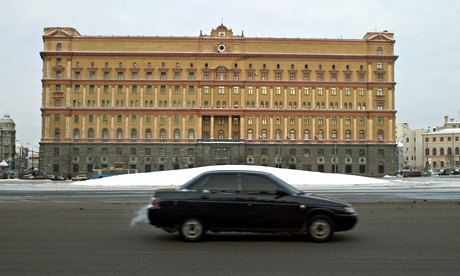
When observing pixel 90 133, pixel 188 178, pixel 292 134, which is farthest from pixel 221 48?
pixel 188 178

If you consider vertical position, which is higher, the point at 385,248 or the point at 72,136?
the point at 72,136

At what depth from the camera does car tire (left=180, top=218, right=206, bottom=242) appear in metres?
12.1

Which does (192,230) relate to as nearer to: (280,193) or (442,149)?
(280,193)

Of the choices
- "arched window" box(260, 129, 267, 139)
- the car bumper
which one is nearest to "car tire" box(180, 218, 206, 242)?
the car bumper

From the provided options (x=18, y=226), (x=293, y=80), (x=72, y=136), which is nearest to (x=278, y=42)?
(x=293, y=80)

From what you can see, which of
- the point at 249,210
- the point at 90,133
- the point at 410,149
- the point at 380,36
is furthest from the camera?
the point at 410,149

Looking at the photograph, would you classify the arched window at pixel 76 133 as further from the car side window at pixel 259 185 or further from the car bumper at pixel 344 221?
the car bumper at pixel 344 221

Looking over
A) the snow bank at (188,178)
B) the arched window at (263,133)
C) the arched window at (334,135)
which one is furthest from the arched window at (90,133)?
the snow bank at (188,178)

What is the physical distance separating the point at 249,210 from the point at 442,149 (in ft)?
487

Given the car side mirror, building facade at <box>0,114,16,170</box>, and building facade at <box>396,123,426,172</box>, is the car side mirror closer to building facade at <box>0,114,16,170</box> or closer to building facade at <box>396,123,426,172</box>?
building facade at <box>396,123,426,172</box>

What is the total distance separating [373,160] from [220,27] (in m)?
41.1

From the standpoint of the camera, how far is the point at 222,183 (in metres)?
12.3

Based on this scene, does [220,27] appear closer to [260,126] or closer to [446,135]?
[260,126]

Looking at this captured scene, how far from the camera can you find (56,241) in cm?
1227
